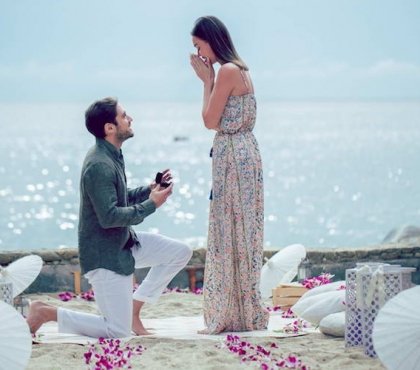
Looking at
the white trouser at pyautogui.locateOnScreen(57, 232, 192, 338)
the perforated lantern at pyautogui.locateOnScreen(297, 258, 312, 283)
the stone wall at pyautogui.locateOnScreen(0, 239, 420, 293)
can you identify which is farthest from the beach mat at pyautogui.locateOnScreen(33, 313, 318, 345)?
the stone wall at pyautogui.locateOnScreen(0, 239, 420, 293)

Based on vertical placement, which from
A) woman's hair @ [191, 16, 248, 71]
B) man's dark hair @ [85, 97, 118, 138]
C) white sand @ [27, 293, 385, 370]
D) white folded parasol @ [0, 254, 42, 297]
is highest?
woman's hair @ [191, 16, 248, 71]

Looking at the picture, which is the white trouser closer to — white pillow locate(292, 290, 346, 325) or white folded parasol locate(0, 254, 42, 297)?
white folded parasol locate(0, 254, 42, 297)

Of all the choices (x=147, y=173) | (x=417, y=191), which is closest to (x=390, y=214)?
(x=417, y=191)

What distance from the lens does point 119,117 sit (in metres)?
6.08

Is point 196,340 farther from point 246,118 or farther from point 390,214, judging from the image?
point 390,214

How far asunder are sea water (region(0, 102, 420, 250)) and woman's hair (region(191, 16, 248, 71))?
12.9 ft

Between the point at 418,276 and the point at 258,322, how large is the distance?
6.88 feet

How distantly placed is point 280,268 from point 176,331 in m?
1.25

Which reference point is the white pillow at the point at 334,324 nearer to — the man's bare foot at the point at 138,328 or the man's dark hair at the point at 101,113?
the man's bare foot at the point at 138,328

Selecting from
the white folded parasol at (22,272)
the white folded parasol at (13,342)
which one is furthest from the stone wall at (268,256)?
the white folded parasol at (13,342)

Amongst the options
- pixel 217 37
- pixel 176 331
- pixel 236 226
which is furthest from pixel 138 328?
pixel 217 37

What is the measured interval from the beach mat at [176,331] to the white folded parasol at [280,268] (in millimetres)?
390

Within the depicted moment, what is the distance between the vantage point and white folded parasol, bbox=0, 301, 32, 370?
480cm

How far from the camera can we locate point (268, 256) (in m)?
8.10
